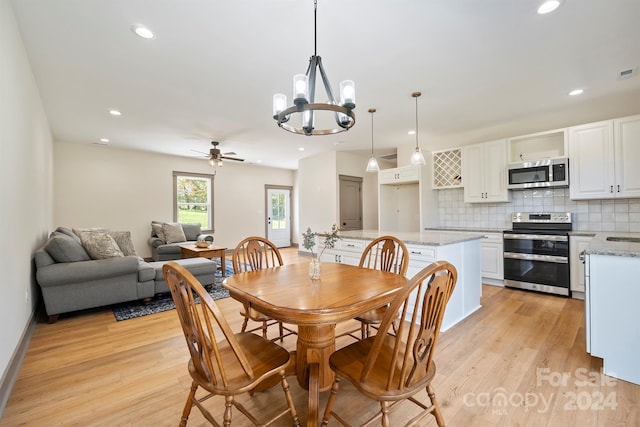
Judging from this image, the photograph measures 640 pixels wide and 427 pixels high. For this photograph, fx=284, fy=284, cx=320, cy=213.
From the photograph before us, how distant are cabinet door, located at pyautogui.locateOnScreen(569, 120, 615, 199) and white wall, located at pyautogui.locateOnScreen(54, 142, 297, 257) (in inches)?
281

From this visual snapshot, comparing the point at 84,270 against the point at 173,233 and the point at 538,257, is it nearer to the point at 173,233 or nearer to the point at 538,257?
the point at 173,233

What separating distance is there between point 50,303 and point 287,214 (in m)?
6.64

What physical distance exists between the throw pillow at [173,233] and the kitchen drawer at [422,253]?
5.17 meters

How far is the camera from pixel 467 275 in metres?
3.15

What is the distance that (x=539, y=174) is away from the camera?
4.12 meters

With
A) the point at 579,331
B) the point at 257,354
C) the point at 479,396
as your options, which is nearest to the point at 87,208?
the point at 257,354

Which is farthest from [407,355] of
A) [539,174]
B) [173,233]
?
[173,233]

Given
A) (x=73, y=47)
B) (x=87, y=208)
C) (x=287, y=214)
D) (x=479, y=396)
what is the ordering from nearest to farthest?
(x=479, y=396)
(x=73, y=47)
(x=87, y=208)
(x=287, y=214)

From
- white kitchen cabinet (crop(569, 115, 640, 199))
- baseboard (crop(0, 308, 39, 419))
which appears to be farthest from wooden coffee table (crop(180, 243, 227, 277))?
white kitchen cabinet (crop(569, 115, 640, 199))

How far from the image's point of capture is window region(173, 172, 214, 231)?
23.4ft

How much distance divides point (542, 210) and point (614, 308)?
2821mm

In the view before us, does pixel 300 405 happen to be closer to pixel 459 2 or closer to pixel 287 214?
pixel 459 2

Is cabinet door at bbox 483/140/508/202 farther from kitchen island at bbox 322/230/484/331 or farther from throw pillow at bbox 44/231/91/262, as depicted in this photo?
throw pillow at bbox 44/231/91/262

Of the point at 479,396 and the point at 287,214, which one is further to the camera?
the point at 287,214
